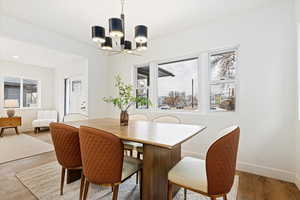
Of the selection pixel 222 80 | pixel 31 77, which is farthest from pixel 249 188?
pixel 31 77

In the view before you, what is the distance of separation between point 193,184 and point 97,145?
0.83 m

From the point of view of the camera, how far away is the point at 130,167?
4.71ft

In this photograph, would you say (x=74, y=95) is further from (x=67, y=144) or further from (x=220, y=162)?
(x=220, y=162)

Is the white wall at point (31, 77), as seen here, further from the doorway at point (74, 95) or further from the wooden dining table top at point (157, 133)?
the wooden dining table top at point (157, 133)

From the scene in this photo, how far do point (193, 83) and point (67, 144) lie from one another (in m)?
2.52

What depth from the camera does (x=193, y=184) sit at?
1.15 m

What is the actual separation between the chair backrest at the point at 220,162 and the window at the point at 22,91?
633 centimetres

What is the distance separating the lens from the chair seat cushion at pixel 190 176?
114 centimetres

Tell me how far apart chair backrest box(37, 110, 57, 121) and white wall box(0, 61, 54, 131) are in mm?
358

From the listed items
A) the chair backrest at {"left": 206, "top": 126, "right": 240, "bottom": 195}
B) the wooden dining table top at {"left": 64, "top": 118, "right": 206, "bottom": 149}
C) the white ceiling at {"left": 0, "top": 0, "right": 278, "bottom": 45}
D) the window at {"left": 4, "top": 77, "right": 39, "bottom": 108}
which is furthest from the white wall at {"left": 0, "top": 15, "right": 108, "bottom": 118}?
the chair backrest at {"left": 206, "top": 126, "right": 240, "bottom": 195}

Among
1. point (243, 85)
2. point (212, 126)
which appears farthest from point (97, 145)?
point (243, 85)

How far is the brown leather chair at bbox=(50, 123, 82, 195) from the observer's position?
1517mm

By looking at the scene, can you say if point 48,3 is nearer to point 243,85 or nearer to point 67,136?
point 67,136

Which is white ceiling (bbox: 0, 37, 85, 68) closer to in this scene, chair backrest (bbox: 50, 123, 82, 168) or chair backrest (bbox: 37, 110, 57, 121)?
chair backrest (bbox: 37, 110, 57, 121)
